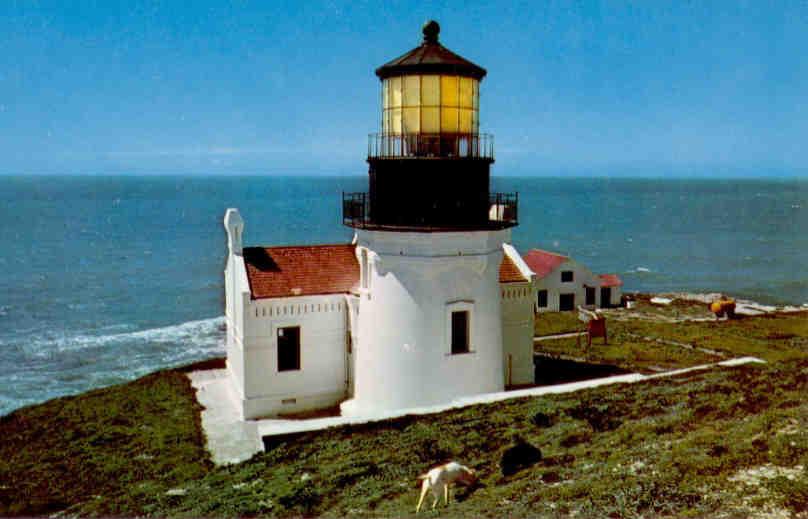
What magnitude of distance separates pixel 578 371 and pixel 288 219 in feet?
368

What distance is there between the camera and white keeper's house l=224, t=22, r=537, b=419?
15461 millimetres

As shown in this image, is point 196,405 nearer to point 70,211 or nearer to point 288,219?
point 288,219

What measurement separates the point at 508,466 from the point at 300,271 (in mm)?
9874

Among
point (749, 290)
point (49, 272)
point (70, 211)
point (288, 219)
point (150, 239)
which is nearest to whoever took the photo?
point (749, 290)

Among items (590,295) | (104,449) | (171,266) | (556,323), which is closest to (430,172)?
(104,449)

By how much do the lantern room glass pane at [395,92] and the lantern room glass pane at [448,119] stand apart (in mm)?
940

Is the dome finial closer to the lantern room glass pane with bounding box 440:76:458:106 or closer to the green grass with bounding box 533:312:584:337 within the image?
the lantern room glass pane with bounding box 440:76:458:106

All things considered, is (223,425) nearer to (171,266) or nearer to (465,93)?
(465,93)

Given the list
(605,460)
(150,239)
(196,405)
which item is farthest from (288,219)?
(605,460)

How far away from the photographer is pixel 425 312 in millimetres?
16188

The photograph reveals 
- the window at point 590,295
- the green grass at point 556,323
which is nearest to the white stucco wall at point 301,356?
the green grass at point 556,323

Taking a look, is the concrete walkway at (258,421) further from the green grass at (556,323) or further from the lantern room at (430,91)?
the green grass at (556,323)

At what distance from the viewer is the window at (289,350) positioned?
61.0ft

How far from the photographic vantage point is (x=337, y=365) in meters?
19.1
